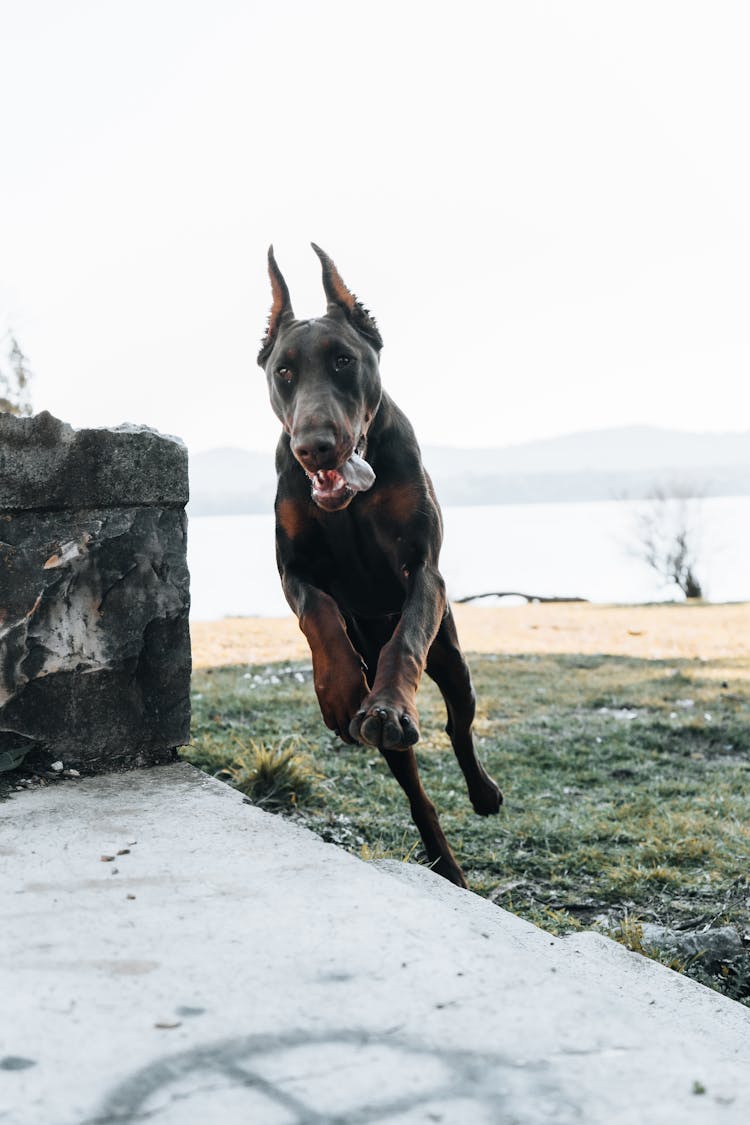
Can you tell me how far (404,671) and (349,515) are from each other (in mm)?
539

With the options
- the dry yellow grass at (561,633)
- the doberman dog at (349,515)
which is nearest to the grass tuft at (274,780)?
the doberman dog at (349,515)

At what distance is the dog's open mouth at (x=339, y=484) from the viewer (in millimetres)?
2783

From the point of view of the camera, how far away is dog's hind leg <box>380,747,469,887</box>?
11.8 feet

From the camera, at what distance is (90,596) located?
3.52 meters

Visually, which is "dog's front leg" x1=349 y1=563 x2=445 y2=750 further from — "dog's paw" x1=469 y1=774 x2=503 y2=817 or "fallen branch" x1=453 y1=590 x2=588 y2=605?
"fallen branch" x1=453 y1=590 x2=588 y2=605

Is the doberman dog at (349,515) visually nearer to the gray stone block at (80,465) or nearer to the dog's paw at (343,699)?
the dog's paw at (343,699)

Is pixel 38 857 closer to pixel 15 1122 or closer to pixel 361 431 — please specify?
pixel 15 1122

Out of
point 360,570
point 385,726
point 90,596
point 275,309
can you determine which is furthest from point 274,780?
point 275,309

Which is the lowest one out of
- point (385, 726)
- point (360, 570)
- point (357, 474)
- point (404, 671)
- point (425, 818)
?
point (425, 818)

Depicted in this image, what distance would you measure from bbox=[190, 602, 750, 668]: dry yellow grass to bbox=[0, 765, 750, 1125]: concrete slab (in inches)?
261

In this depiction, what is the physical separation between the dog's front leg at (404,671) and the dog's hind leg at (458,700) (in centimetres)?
48

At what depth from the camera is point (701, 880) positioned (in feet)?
12.9

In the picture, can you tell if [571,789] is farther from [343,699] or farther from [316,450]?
[316,450]

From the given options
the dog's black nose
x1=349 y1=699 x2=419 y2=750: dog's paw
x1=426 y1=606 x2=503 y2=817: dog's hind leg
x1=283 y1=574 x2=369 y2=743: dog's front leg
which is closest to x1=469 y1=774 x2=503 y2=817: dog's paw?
x1=426 y1=606 x2=503 y2=817: dog's hind leg
